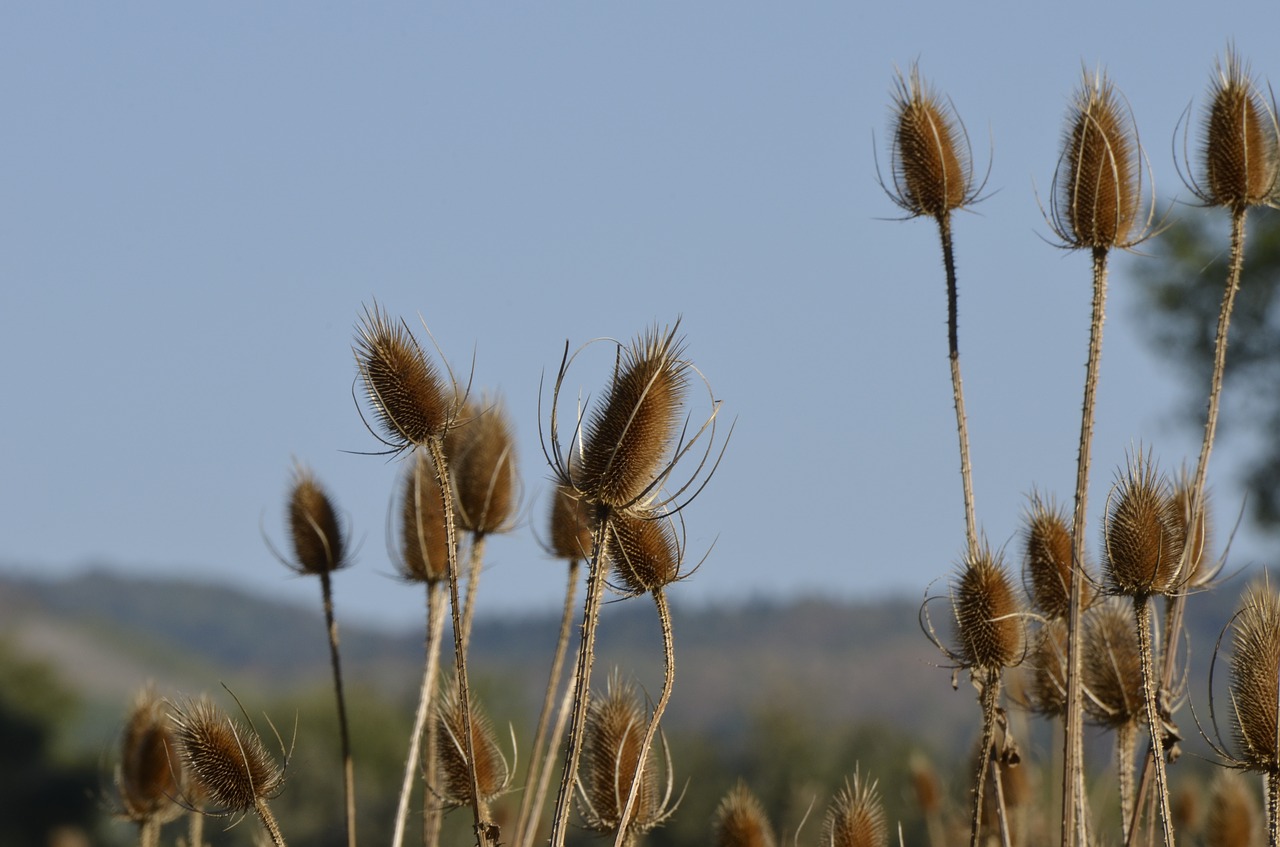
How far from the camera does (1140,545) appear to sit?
4832mm

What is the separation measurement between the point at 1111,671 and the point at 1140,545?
0.99m

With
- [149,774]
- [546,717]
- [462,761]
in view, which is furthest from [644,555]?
[149,774]

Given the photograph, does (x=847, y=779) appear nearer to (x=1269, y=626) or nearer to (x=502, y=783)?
(x=502, y=783)

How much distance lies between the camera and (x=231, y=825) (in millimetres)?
4746

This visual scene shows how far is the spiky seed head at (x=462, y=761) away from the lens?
16.9 ft

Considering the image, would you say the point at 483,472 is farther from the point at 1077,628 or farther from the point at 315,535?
the point at 1077,628

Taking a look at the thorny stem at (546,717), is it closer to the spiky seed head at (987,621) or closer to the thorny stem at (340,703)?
the thorny stem at (340,703)

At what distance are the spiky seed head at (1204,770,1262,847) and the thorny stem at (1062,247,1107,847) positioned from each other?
254 cm

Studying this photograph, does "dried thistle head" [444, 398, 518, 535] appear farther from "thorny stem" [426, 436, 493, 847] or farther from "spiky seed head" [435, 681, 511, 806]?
"thorny stem" [426, 436, 493, 847]

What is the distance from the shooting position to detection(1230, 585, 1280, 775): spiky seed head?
453 centimetres

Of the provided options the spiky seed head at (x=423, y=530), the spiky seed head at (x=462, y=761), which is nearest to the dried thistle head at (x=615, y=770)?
the spiky seed head at (x=462, y=761)

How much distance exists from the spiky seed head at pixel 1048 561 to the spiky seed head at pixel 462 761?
1.93 meters

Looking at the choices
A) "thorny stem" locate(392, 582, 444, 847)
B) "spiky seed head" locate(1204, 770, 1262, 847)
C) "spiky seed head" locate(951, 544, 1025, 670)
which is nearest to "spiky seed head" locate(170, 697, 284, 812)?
"thorny stem" locate(392, 582, 444, 847)

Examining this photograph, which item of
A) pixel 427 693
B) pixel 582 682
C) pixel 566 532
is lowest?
pixel 427 693
